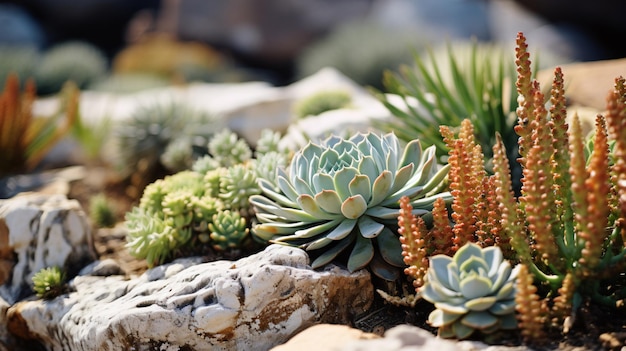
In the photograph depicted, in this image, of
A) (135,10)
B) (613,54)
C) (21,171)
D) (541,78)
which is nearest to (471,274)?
(541,78)

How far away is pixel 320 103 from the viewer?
17.2ft

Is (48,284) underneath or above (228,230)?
underneath

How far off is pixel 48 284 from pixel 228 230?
1.00 meters

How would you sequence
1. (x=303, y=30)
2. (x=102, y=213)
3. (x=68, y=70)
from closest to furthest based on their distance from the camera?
1. (x=102, y=213)
2. (x=68, y=70)
3. (x=303, y=30)

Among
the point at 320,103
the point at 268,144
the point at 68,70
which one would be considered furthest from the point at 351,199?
the point at 68,70

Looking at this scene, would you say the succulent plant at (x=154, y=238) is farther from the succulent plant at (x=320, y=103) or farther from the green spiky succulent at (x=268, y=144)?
the succulent plant at (x=320, y=103)

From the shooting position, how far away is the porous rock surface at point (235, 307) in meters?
2.77

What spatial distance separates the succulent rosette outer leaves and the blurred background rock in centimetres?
578

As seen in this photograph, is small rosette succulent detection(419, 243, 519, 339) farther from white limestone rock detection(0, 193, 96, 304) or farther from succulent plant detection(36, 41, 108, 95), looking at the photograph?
succulent plant detection(36, 41, 108, 95)

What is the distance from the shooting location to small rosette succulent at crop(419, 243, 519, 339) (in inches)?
90.0

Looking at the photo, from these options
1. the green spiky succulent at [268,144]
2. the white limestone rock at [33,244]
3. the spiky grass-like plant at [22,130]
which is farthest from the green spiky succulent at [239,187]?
the spiky grass-like plant at [22,130]

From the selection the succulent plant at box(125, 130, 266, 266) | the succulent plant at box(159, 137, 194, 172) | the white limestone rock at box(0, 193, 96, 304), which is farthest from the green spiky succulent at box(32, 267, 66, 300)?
the succulent plant at box(159, 137, 194, 172)

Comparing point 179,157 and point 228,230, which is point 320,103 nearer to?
point 179,157

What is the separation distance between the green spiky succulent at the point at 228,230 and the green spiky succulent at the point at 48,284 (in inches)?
33.8
